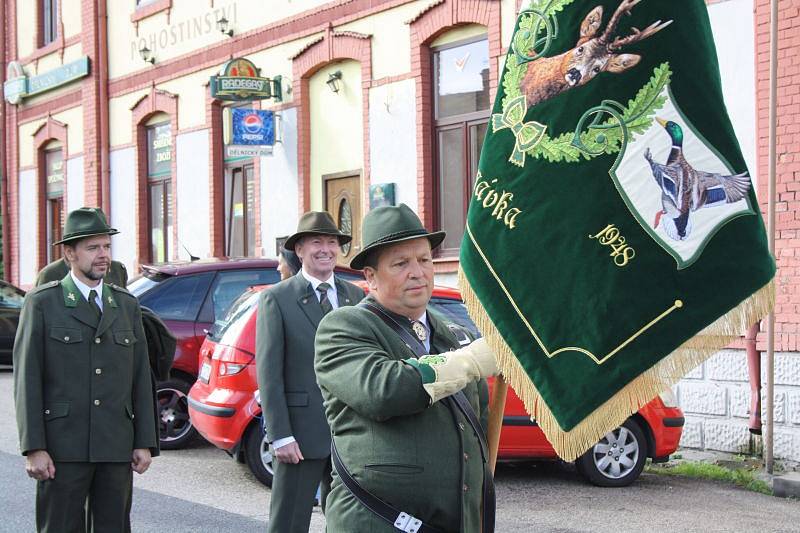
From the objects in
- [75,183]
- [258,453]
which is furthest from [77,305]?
[75,183]

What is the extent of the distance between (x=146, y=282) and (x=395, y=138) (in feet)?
17.1

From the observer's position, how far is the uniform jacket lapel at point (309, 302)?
19.7 feet

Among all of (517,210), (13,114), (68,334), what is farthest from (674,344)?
(13,114)

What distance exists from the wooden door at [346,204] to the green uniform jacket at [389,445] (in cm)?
1266

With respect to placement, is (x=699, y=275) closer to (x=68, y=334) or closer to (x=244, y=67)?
(x=68, y=334)

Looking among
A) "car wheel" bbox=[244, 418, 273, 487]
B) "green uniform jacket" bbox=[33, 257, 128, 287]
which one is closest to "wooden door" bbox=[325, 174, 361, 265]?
"green uniform jacket" bbox=[33, 257, 128, 287]

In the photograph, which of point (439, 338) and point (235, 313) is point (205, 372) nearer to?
point (235, 313)

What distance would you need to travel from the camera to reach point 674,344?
346 centimetres

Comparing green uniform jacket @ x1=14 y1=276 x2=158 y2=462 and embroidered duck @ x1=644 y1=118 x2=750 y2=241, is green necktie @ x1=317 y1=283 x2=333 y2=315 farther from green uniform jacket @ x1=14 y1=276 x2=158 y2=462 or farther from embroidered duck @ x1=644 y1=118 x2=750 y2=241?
embroidered duck @ x1=644 y1=118 x2=750 y2=241

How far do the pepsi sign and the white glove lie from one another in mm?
14035

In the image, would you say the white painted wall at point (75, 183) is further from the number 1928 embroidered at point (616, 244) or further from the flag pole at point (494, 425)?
the number 1928 embroidered at point (616, 244)

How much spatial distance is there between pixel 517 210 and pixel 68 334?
273 centimetres

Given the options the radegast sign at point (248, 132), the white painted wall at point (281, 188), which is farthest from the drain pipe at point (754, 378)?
the radegast sign at point (248, 132)

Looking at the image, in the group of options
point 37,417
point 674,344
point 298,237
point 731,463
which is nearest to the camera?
point 674,344
